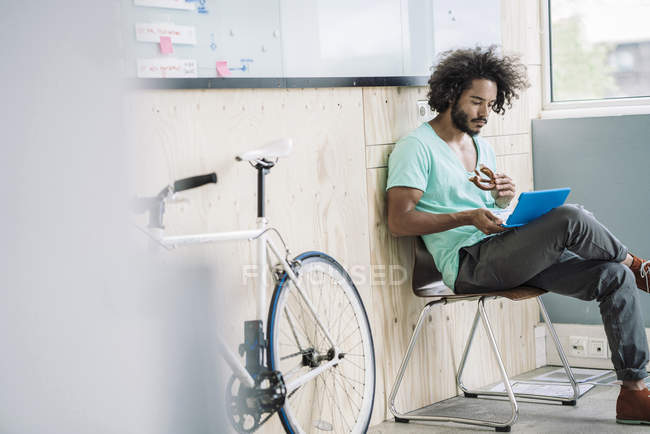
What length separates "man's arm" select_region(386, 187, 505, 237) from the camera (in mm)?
2473

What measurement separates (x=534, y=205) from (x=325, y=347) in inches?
31.7

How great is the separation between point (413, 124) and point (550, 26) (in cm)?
109

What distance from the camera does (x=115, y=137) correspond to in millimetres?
430

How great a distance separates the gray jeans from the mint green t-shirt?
0.06 metres

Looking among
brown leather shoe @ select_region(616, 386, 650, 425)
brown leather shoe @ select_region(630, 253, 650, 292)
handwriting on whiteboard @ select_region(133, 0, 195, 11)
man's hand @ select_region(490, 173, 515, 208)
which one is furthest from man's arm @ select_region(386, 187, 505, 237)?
handwriting on whiteboard @ select_region(133, 0, 195, 11)

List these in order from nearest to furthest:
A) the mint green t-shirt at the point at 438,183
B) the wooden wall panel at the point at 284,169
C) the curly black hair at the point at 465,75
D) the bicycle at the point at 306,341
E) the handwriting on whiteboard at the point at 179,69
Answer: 1. the handwriting on whiteboard at the point at 179,69
2. the bicycle at the point at 306,341
3. the wooden wall panel at the point at 284,169
4. the mint green t-shirt at the point at 438,183
5. the curly black hair at the point at 465,75

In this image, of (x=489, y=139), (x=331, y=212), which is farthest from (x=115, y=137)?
(x=489, y=139)

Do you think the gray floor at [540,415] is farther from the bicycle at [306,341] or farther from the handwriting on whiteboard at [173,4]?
Answer: the handwriting on whiteboard at [173,4]

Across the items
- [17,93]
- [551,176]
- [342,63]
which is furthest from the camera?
[551,176]

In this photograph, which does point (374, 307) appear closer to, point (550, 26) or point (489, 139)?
point (489, 139)

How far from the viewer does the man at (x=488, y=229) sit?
8.02 ft

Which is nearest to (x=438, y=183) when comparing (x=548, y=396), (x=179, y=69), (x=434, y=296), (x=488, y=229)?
(x=488, y=229)

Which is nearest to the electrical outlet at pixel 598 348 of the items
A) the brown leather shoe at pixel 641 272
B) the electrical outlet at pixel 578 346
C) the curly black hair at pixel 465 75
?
the electrical outlet at pixel 578 346

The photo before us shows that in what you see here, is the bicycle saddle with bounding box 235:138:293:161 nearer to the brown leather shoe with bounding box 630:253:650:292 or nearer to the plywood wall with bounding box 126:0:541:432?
the plywood wall with bounding box 126:0:541:432
